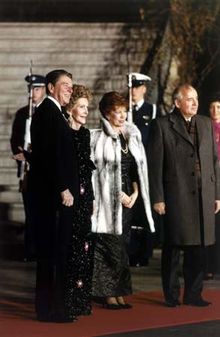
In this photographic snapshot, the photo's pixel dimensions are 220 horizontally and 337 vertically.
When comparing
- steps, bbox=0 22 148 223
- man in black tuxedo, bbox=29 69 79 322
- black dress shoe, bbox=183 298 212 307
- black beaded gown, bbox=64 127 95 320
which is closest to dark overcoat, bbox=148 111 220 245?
black dress shoe, bbox=183 298 212 307

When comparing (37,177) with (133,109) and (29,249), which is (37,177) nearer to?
(29,249)

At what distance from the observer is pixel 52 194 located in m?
8.52

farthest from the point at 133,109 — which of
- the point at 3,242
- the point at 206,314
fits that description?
the point at 206,314

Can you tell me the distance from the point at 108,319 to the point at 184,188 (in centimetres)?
125

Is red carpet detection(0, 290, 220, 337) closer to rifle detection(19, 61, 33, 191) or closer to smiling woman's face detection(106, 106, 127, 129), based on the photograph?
smiling woman's face detection(106, 106, 127, 129)

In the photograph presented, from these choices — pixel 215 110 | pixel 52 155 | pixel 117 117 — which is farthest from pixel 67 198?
pixel 215 110

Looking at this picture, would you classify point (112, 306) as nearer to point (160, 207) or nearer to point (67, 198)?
point (160, 207)

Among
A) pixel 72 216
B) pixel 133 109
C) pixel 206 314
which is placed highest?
pixel 133 109

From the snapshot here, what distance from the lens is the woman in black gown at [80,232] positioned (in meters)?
8.75

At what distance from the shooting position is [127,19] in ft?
49.9

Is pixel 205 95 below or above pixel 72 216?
above

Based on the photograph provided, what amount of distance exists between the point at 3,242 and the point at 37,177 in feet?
16.3

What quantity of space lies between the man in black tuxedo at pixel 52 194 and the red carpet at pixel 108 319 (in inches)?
8.4

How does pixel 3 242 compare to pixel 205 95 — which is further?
pixel 205 95
